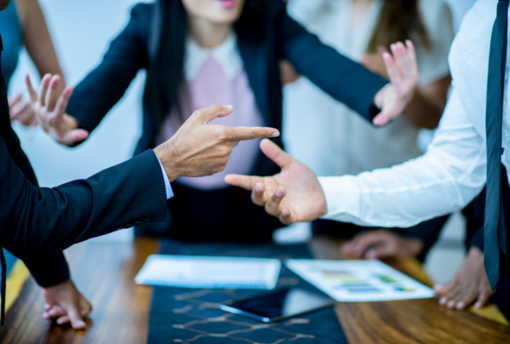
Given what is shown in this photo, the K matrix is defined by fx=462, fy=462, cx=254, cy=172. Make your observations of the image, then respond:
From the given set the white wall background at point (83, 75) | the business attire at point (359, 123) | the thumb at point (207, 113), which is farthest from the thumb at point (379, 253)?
the white wall background at point (83, 75)

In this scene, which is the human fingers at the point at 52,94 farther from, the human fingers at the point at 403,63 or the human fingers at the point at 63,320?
the human fingers at the point at 403,63

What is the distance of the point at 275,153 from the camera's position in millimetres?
955

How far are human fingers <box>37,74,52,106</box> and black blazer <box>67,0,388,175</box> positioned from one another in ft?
0.31

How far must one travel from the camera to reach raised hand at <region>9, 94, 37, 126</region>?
138 cm

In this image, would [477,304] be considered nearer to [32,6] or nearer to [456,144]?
[456,144]

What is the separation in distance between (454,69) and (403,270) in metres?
0.60

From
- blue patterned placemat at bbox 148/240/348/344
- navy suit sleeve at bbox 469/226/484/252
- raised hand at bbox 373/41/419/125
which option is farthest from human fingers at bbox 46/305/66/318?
navy suit sleeve at bbox 469/226/484/252

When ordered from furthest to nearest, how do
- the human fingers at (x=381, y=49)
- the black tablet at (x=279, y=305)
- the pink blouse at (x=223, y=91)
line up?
the human fingers at (x=381, y=49) → the pink blouse at (x=223, y=91) → the black tablet at (x=279, y=305)

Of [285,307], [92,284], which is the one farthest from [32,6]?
[285,307]

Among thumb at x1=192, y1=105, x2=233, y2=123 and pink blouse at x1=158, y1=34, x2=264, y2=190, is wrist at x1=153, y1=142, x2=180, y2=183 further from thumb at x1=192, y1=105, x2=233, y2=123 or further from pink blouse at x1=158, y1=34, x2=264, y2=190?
pink blouse at x1=158, y1=34, x2=264, y2=190

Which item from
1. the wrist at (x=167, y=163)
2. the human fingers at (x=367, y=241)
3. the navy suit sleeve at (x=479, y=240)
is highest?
the wrist at (x=167, y=163)

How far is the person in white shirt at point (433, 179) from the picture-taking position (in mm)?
915

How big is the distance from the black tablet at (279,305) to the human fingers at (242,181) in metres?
0.29

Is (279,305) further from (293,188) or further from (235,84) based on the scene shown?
(235,84)
